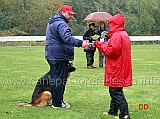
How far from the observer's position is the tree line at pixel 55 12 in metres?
51.9

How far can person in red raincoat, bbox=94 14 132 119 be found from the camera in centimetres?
602

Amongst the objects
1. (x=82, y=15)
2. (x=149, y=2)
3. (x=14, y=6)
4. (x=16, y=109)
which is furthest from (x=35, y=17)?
(x=16, y=109)

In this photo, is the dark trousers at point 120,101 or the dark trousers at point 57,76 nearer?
the dark trousers at point 120,101

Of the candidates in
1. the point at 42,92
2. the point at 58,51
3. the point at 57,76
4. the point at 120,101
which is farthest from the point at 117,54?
the point at 42,92

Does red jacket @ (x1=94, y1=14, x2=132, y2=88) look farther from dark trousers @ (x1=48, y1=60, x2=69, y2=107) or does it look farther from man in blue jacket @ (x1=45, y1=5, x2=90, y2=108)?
dark trousers @ (x1=48, y1=60, x2=69, y2=107)

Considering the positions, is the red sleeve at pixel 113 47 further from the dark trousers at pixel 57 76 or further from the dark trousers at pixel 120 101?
the dark trousers at pixel 57 76

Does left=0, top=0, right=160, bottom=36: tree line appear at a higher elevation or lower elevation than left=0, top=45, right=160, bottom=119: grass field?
higher

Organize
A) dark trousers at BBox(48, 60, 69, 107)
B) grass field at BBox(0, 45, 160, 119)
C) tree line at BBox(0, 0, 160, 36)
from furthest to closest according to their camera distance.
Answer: tree line at BBox(0, 0, 160, 36) < dark trousers at BBox(48, 60, 69, 107) < grass field at BBox(0, 45, 160, 119)

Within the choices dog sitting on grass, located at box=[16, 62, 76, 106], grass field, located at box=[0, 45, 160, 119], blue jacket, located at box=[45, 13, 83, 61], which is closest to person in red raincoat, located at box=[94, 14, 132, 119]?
grass field, located at box=[0, 45, 160, 119]

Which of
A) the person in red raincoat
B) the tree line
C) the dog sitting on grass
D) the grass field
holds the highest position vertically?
the tree line

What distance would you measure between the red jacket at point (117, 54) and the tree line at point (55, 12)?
4041 centimetres

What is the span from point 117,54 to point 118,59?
0.31 feet

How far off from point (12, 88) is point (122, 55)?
457cm

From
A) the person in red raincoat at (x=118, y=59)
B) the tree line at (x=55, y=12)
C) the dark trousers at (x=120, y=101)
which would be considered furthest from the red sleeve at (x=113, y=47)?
the tree line at (x=55, y=12)
